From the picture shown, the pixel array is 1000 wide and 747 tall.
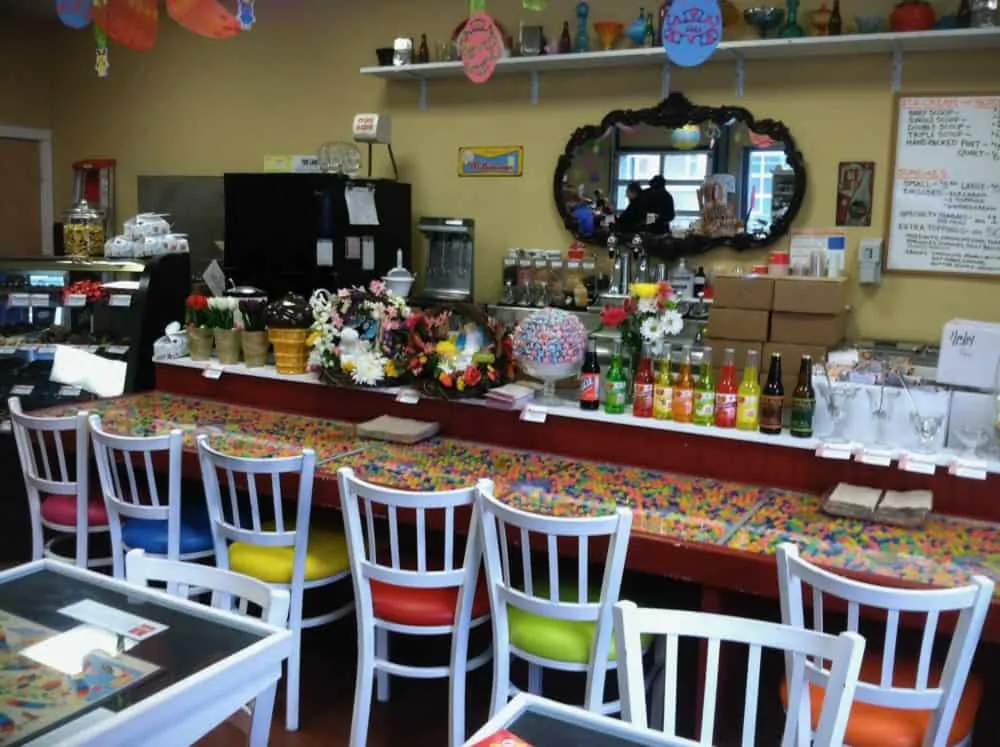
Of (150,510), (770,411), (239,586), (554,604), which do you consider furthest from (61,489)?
(770,411)

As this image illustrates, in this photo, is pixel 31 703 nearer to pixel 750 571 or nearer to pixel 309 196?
pixel 750 571

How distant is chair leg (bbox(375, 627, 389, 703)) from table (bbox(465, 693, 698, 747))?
57.1 inches

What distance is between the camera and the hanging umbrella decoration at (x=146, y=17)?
3254 mm

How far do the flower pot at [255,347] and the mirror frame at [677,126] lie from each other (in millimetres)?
2230

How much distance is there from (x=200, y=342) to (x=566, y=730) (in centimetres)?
288

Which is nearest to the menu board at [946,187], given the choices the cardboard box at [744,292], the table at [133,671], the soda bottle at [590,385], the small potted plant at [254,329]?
the cardboard box at [744,292]

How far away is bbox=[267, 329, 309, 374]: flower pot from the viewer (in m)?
3.75

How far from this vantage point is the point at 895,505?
260 centimetres

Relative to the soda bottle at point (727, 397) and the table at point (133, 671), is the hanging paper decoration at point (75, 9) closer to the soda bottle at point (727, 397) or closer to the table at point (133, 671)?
the table at point (133, 671)

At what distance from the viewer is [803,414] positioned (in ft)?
9.20

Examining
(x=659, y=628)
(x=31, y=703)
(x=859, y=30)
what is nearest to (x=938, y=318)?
(x=859, y=30)

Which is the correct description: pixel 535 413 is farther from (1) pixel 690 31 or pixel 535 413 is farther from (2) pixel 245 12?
(2) pixel 245 12

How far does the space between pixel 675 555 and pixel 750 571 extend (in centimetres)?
19

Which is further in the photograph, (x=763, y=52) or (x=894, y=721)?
(x=763, y=52)
